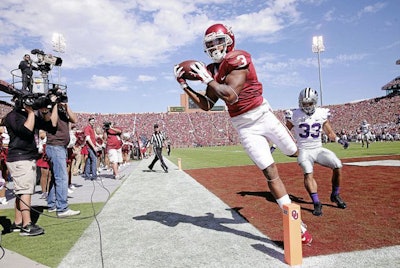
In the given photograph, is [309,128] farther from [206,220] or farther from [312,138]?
[206,220]

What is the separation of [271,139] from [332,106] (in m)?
61.7

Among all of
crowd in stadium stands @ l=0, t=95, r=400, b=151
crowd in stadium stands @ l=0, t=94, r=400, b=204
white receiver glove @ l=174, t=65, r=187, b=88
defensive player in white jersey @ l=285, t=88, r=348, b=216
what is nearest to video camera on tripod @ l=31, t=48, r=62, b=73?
white receiver glove @ l=174, t=65, r=187, b=88

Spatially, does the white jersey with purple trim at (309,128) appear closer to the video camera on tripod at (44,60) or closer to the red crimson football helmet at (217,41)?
the red crimson football helmet at (217,41)

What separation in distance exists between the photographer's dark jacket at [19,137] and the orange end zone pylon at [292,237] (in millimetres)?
3361

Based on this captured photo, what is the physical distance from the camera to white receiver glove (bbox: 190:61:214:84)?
9.31 feet

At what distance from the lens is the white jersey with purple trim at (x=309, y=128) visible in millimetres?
4734

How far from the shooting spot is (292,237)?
8.33 ft

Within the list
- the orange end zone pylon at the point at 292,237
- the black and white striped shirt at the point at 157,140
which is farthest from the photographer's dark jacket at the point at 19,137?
the black and white striped shirt at the point at 157,140

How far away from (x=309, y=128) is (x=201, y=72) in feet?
8.49

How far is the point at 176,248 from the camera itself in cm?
307

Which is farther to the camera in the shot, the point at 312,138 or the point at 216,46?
the point at 312,138

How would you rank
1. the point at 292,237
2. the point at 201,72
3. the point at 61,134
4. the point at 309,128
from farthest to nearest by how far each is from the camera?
the point at 61,134
the point at 309,128
the point at 201,72
the point at 292,237

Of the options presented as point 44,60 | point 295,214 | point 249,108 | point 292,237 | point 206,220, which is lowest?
point 206,220

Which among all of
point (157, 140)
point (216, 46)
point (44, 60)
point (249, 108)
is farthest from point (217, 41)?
point (157, 140)
